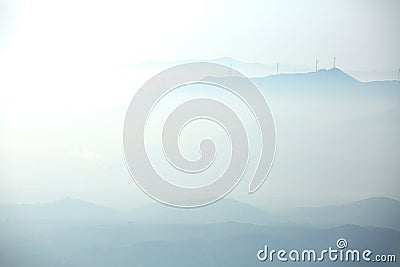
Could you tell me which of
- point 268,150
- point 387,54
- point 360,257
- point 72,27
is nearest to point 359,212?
point 360,257

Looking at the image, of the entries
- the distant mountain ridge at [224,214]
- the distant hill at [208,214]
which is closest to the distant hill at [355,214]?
the distant mountain ridge at [224,214]

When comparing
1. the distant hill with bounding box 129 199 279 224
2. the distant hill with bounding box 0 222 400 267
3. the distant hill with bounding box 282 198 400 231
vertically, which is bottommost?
the distant hill with bounding box 0 222 400 267

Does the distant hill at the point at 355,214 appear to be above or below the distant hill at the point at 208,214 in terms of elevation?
above

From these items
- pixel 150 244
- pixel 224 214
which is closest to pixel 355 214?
pixel 224 214

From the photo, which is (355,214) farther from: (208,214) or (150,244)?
(150,244)

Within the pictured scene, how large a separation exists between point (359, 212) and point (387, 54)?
0.91 meters

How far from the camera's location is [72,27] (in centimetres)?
335


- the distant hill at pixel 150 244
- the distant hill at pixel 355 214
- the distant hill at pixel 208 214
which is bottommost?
the distant hill at pixel 150 244

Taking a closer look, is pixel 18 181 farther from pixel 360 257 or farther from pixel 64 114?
pixel 360 257

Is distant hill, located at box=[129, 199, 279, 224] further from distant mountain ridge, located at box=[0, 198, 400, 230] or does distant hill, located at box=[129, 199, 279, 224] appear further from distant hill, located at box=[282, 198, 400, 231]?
distant hill, located at box=[282, 198, 400, 231]

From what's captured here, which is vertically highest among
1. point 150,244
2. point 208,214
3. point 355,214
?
point 355,214

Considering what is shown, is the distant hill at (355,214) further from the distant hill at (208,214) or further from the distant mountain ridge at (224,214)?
the distant hill at (208,214)

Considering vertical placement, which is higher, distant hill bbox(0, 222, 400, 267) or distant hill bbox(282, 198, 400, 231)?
distant hill bbox(282, 198, 400, 231)

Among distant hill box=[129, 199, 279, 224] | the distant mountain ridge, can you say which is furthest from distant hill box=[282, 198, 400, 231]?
distant hill box=[129, 199, 279, 224]
